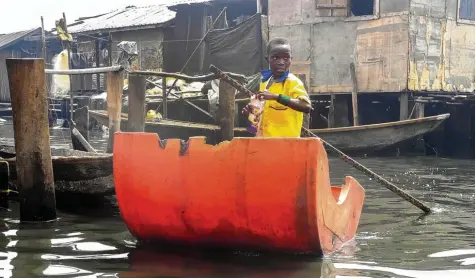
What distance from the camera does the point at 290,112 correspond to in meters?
4.98

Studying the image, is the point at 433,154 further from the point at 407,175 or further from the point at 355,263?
the point at 355,263

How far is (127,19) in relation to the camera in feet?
84.7

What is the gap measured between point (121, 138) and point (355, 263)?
6.79 feet

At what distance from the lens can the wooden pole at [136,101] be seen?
7.93m

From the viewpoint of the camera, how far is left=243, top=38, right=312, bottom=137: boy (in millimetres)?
4887

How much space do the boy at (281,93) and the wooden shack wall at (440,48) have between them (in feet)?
37.2

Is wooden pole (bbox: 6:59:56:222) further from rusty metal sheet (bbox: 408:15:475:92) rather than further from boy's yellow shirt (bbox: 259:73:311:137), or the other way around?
rusty metal sheet (bbox: 408:15:475:92)

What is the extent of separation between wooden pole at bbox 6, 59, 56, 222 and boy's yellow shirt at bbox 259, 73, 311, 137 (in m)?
2.33

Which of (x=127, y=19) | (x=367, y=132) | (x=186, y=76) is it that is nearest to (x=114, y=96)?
(x=186, y=76)

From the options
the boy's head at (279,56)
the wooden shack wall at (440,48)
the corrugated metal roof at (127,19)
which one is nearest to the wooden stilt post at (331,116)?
the wooden shack wall at (440,48)

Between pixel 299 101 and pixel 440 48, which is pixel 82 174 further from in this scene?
pixel 440 48

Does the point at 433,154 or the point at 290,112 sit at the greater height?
the point at 290,112

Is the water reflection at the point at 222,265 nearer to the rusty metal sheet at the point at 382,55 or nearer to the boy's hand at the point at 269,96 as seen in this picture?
the boy's hand at the point at 269,96

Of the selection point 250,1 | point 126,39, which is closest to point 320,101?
point 250,1
